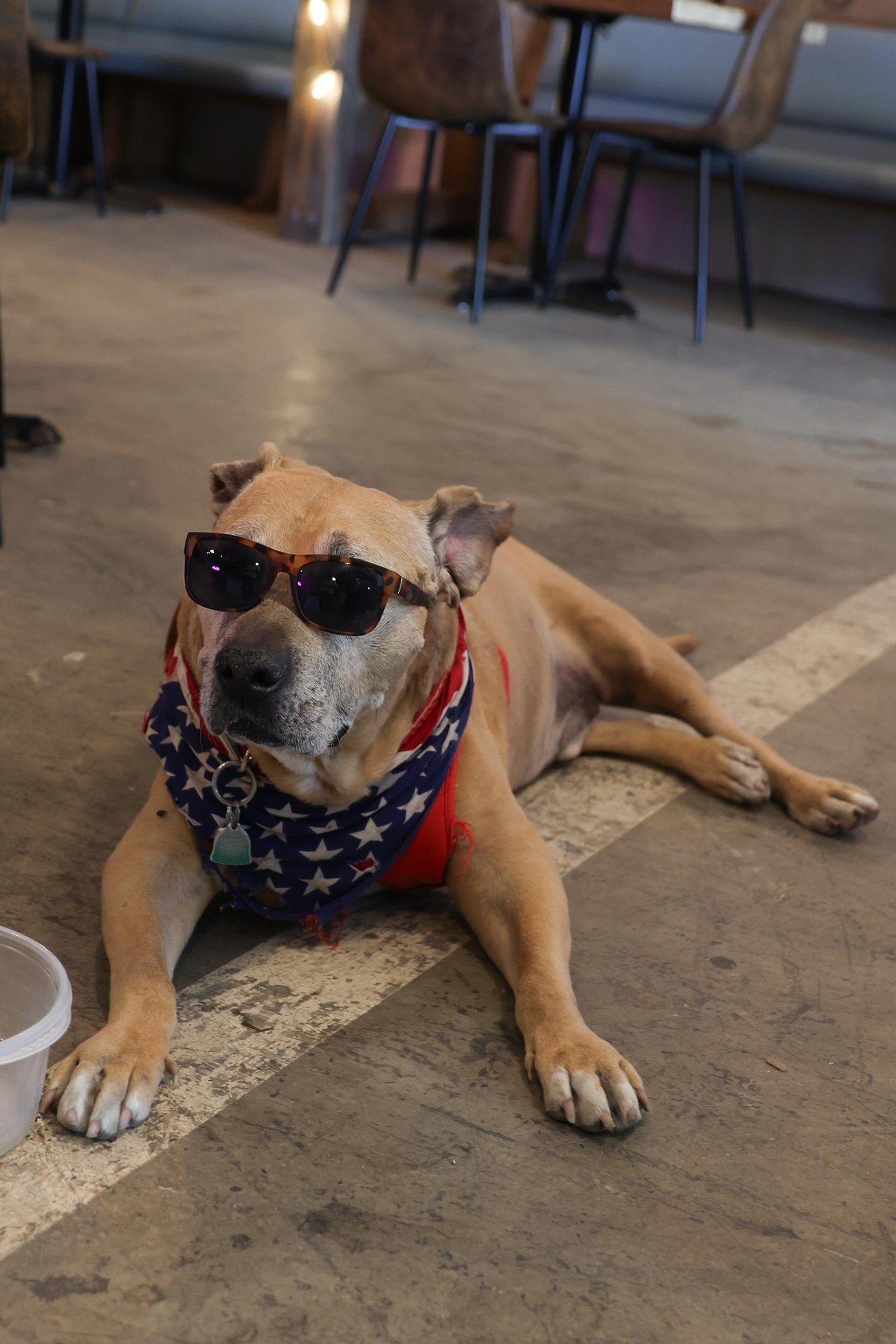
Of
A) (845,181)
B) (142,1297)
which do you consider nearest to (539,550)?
(142,1297)

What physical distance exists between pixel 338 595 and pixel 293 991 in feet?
1.79

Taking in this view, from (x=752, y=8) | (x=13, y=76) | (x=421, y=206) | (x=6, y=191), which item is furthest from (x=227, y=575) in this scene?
(x=6, y=191)

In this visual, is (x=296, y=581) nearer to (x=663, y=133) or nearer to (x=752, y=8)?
(x=663, y=133)

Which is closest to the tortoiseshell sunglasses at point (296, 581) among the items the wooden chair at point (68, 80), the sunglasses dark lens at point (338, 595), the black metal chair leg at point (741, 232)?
the sunglasses dark lens at point (338, 595)

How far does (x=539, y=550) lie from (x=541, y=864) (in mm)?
1902

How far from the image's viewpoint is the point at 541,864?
201 cm

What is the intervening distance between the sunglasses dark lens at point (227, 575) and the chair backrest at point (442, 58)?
5.07m

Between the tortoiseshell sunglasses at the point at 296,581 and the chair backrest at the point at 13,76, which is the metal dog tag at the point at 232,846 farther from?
the chair backrest at the point at 13,76

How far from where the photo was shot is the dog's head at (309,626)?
1763 millimetres

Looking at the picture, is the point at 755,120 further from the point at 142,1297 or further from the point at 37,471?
the point at 142,1297

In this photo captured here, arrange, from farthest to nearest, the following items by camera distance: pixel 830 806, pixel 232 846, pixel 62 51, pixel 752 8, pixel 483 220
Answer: pixel 62 51
pixel 752 8
pixel 483 220
pixel 830 806
pixel 232 846

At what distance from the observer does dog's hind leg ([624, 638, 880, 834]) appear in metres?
2.52

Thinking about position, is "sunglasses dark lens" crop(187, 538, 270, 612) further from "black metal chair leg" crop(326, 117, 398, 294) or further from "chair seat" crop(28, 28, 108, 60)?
"chair seat" crop(28, 28, 108, 60)

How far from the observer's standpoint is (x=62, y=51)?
7.47 meters
